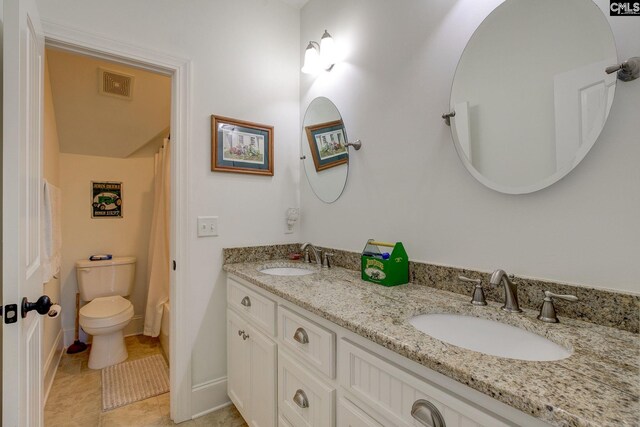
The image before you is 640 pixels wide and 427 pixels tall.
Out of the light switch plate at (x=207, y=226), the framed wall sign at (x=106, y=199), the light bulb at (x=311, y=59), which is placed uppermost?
the light bulb at (x=311, y=59)

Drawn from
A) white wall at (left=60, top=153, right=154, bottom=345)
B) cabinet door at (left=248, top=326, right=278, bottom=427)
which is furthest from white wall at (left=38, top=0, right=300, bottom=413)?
white wall at (left=60, top=153, right=154, bottom=345)

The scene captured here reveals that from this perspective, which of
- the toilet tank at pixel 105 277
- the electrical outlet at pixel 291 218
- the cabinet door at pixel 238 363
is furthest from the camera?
the toilet tank at pixel 105 277

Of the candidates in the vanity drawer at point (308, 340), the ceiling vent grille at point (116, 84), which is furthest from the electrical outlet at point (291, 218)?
the ceiling vent grille at point (116, 84)

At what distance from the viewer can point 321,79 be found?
1.93 meters

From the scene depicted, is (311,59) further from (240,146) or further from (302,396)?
(302,396)

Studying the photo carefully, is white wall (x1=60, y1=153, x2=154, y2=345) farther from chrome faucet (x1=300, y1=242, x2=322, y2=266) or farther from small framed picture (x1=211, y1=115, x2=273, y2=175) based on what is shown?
chrome faucet (x1=300, y1=242, x2=322, y2=266)

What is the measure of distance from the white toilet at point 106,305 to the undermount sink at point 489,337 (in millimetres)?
2342

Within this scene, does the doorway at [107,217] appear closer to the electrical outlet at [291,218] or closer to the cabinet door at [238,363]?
the cabinet door at [238,363]

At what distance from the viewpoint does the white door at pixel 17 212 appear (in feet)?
2.73

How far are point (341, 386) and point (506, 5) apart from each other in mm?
1379

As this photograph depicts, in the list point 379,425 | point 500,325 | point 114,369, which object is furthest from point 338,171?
point 114,369

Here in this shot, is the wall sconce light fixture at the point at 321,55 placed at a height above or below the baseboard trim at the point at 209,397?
above

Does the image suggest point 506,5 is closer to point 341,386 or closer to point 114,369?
point 341,386

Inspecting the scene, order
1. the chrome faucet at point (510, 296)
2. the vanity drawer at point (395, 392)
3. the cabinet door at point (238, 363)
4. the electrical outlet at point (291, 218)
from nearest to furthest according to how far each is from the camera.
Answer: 1. the vanity drawer at point (395, 392)
2. the chrome faucet at point (510, 296)
3. the cabinet door at point (238, 363)
4. the electrical outlet at point (291, 218)
